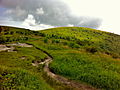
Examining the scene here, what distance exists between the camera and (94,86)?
16.3 meters

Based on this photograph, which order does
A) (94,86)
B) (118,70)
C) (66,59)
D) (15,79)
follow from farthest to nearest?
(66,59) → (118,70) → (94,86) → (15,79)

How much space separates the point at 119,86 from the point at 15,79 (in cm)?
1383

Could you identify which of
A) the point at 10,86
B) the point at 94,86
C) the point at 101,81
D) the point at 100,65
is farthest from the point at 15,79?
the point at 100,65

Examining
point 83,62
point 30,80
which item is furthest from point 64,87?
point 83,62

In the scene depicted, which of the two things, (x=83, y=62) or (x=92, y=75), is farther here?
(x=83, y=62)

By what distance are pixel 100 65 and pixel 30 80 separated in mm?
14459

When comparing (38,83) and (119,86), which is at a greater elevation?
(38,83)

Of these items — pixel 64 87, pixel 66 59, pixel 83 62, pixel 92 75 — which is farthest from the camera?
pixel 66 59

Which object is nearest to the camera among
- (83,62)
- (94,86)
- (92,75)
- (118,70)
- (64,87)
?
(64,87)

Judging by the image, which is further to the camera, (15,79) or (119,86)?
(119,86)

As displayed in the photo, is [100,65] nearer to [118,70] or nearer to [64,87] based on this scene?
[118,70]

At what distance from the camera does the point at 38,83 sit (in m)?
13.3

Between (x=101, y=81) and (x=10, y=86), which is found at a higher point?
(x=10, y=86)

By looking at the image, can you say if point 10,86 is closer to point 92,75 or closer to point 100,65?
point 92,75
